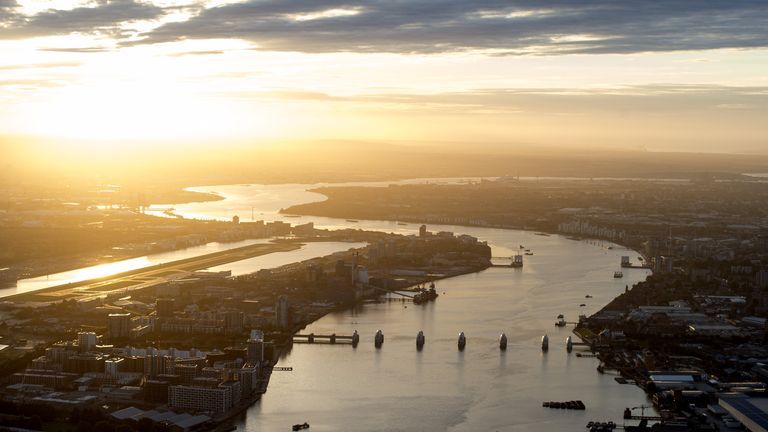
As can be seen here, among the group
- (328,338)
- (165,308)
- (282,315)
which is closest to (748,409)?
(328,338)

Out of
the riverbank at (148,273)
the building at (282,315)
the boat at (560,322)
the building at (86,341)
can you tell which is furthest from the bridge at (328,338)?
the riverbank at (148,273)

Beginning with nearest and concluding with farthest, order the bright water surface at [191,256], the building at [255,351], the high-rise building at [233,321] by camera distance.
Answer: the building at [255,351]
the high-rise building at [233,321]
the bright water surface at [191,256]

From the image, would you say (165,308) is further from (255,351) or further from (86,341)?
(255,351)

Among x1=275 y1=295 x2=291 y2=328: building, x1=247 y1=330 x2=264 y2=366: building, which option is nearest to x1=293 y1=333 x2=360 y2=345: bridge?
x1=275 y1=295 x2=291 y2=328: building

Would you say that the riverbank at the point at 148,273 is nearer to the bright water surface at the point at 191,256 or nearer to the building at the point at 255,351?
the bright water surface at the point at 191,256

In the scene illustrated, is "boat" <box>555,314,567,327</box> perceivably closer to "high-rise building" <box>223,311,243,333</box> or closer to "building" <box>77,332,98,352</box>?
"high-rise building" <box>223,311,243,333</box>

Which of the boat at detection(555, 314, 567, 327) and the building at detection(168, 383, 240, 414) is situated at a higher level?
the boat at detection(555, 314, 567, 327)
